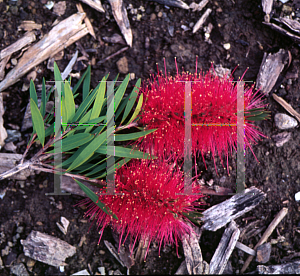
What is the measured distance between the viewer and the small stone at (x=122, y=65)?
147 centimetres

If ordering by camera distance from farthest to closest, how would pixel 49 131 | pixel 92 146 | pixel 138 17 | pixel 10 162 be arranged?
1. pixel 138 17
2. pixel 10 162
3. pixel 49 131
4. pixel 92 146

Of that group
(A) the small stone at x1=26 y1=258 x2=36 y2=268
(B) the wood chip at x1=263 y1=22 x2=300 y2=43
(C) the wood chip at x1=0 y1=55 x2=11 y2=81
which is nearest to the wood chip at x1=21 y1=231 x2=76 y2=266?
(A) the small stone at x1=26 y1=258 x2=36 y2=268

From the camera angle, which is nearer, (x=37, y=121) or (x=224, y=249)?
(x=37, y=121)

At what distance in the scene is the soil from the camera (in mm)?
1398

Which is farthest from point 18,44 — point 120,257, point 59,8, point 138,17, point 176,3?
point 120,257

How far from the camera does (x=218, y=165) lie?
145 cm

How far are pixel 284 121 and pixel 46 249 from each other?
1443 mm

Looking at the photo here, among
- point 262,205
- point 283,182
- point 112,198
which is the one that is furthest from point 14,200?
point 283,182

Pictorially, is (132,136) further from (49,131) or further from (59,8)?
(59,8)

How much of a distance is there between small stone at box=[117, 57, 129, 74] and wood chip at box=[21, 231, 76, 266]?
37.9 inches

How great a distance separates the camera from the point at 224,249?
1404mm

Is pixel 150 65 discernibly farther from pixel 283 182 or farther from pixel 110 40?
pixel 283 182

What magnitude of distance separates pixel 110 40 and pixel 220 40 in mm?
619

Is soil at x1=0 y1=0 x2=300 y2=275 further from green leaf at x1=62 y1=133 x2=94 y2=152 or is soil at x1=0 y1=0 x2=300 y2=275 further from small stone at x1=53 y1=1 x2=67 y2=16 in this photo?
green leaf at x1=62 y1=133 x2=94 y2=152
